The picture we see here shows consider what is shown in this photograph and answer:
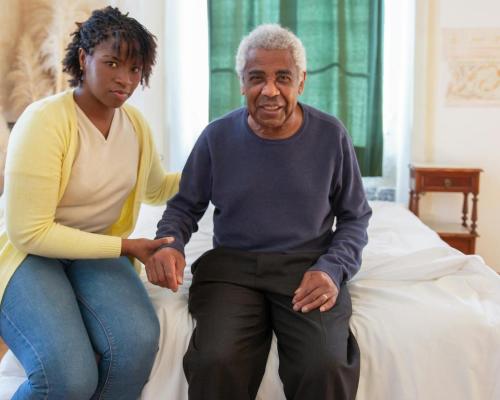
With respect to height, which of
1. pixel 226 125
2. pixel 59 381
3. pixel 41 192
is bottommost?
pixel 59 381

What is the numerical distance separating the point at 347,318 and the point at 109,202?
66 cm

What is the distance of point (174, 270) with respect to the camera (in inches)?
51.6

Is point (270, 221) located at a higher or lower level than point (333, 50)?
lower

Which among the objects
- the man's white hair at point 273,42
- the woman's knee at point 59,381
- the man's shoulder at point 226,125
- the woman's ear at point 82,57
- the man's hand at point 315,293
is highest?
the man's white hair at point 273,42

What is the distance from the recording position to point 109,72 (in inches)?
53.4

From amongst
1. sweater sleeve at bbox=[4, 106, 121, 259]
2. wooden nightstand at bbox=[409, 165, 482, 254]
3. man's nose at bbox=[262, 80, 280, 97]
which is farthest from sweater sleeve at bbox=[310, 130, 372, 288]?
wooden nightstand at bbox=[409, 165, 482, 254]

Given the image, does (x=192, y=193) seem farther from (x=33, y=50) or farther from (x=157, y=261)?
(x=33, y=50)

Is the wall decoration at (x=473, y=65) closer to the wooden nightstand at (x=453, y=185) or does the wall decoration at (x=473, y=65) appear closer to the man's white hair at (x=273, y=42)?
the wooden nightstand at (x=453, y=185)

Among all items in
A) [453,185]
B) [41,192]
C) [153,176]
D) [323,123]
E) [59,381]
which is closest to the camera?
[59,381]

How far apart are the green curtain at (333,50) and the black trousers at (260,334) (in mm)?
2071

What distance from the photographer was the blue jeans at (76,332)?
1.13m

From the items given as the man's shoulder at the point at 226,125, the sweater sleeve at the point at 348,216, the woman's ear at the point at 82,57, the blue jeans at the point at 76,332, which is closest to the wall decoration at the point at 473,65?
the sweater sleeve at the point at 348,216

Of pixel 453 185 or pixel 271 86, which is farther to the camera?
pixel 453 185

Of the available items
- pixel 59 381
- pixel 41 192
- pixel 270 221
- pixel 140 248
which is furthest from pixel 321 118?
pixel 59 381
